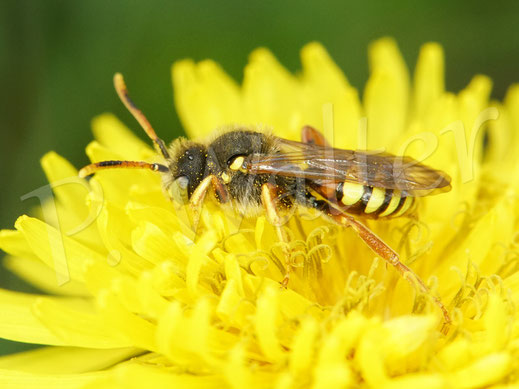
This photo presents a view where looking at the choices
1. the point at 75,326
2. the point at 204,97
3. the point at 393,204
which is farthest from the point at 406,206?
the point at 204,97

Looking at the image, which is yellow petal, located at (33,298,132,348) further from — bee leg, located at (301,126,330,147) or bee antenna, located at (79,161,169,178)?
bee leg, located at (301,126,330,147)

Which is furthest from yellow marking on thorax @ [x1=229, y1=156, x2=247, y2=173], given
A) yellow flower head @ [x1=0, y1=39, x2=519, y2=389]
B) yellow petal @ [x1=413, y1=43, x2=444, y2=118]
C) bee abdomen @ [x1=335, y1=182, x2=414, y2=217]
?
yellow petal @ [x1=413, y1=43, x2=444, y2=118]

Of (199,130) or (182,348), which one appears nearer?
(182,348)

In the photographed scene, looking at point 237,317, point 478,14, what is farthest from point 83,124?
point 478,14

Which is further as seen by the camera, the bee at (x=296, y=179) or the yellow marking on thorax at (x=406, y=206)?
the yellow marking on thorax at (x=406, y=206)

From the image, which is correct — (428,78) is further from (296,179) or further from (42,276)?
(42,276)

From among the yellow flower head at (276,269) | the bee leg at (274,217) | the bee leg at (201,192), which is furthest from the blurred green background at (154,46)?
the bee leg at (274,217)

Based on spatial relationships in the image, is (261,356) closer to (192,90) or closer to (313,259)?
(313,259)

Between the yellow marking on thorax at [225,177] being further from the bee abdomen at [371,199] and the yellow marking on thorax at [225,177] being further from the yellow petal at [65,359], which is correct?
the yellow petal at [65,359]
